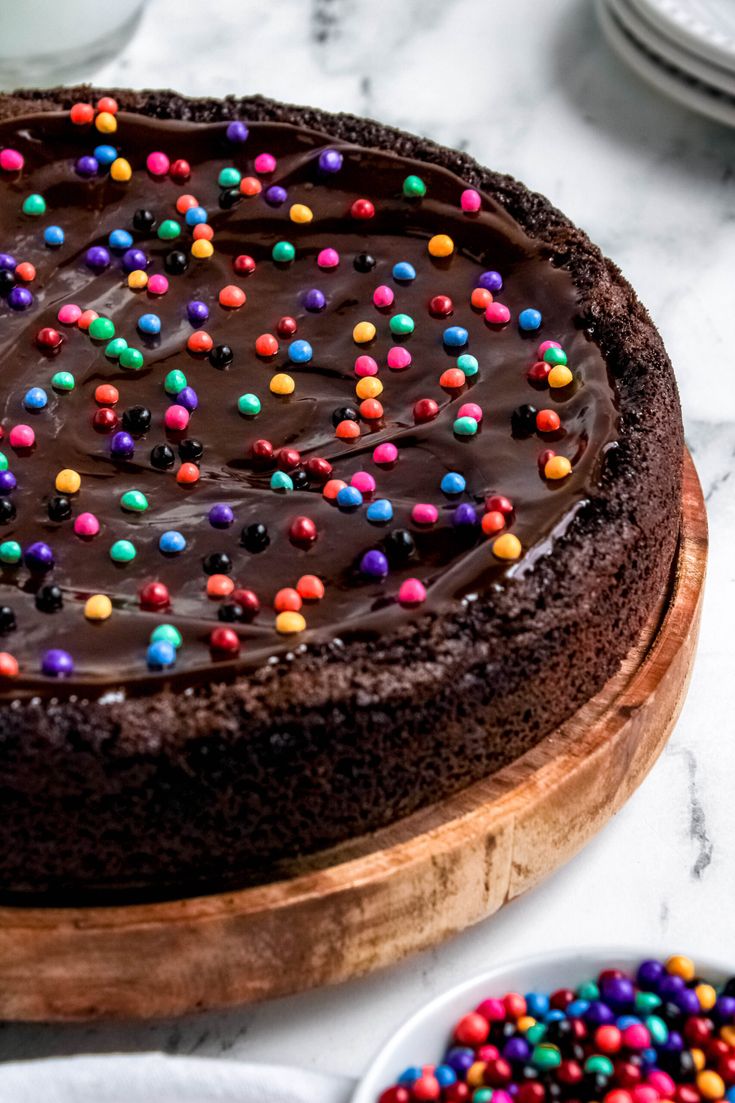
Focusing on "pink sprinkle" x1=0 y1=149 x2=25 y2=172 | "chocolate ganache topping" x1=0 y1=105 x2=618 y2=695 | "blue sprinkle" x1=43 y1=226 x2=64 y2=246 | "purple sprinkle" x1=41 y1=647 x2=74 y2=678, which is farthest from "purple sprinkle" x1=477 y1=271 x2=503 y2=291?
"purple sprinkle" x1=41 y1=647 x2=74 y2=678

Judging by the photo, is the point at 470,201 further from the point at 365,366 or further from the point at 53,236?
the point at 53,236

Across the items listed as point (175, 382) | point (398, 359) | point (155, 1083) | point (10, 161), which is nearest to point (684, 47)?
point (398, 359)

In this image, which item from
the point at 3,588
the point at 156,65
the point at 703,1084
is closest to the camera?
the point at 703,1084

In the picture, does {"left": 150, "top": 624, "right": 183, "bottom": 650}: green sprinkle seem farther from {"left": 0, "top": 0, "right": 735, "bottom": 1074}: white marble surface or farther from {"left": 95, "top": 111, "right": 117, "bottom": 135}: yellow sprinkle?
{"left": 95, "top": 111, "right": 117, "bottom": 135}: yellow sprinkle

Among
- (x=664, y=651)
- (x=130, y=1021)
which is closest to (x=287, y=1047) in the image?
(x=130, y=1021)

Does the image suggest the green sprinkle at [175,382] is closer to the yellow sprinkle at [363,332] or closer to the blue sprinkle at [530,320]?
the yellow sprinkle at [363,332]

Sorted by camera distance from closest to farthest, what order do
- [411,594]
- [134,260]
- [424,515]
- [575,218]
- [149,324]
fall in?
[411,594] < [424,515] < [149,324] < [134,260] < [575,218]

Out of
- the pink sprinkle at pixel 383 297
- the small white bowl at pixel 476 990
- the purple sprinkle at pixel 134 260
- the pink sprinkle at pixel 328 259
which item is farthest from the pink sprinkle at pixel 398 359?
the small white bowl at pixel 476 990

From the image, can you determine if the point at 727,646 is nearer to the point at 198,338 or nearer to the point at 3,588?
the point at 198,338
